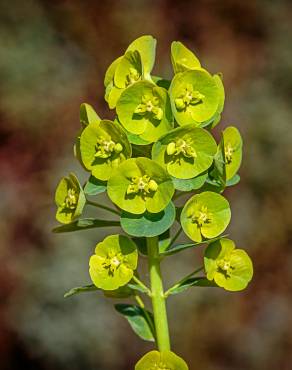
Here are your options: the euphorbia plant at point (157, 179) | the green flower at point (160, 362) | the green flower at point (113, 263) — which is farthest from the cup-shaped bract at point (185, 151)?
the green flower at point (160, 362)

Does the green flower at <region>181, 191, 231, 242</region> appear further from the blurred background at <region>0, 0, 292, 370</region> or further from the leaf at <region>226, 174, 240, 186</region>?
the blurred background at <region>0, 0, 292, 370</region>

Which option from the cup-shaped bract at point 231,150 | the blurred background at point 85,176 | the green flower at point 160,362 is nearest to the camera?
the green flower at point 160,362

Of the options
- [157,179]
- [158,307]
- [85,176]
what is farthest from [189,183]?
[85,176]

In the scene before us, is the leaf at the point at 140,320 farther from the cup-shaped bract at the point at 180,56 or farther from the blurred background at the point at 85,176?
the blurred background at the point at 85,176

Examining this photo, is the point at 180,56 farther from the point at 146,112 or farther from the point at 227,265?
the point at 227,265

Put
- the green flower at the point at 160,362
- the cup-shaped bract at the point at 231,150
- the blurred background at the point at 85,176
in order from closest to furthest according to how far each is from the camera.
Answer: the green flower at the point at 160,362
the cup-shaped bract at the point at 231,150
the blurred background at the point at 85,176

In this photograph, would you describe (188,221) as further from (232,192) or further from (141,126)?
(232,192)
